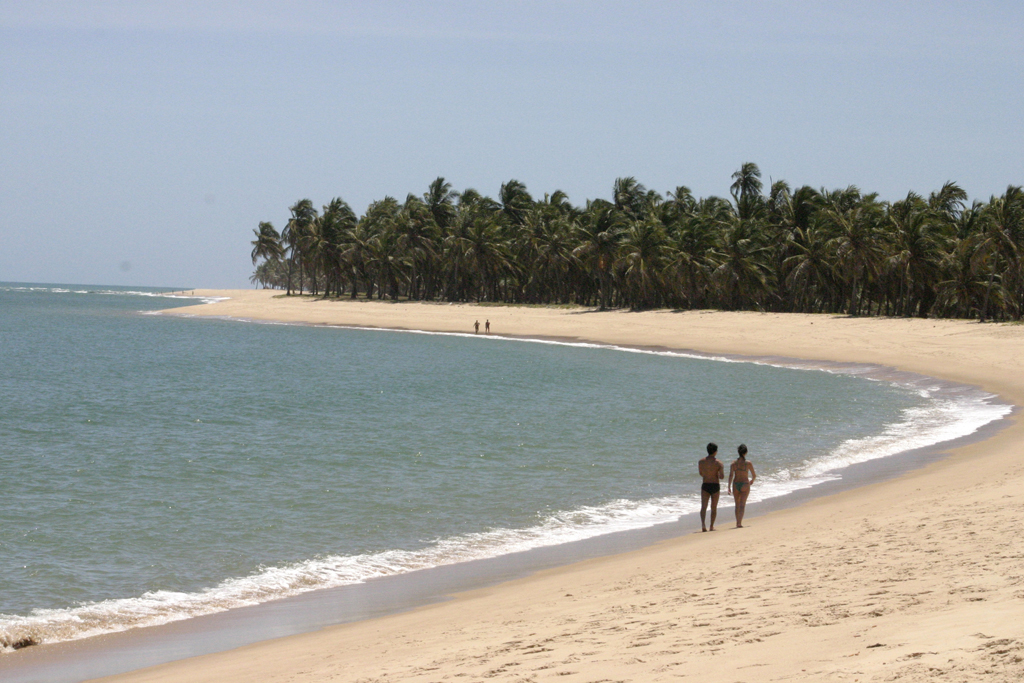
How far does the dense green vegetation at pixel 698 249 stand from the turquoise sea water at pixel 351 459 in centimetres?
2189

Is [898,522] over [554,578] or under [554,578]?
over

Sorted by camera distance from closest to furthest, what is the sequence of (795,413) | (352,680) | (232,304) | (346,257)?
(352,680) < (795,413) < (346,257) < (232,304)

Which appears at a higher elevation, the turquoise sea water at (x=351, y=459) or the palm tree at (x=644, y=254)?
the palm tree at (x=644, y=254)

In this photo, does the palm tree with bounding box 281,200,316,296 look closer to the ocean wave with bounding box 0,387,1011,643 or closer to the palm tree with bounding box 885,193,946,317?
the palm tree with bounding box 885,193,946,317

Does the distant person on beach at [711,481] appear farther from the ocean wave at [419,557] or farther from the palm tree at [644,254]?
the palm tree at [644,254]

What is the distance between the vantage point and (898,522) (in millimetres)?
11766

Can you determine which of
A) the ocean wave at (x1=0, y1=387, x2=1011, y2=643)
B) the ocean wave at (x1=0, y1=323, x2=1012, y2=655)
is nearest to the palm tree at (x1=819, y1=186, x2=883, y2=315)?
the ocean wave at (x1=0, y1=323, x2=1012, y2=655)

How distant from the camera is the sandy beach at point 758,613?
6.05 m

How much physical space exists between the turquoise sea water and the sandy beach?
2.58 m

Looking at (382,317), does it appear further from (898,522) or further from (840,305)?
(898,522)

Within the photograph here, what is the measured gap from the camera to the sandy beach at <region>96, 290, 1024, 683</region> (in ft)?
19.9

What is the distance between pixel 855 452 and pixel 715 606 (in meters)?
14.1

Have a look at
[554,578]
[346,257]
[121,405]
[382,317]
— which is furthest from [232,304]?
[554,578]

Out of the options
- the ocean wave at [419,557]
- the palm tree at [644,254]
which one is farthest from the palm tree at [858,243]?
the ocean wave at [419,557]
